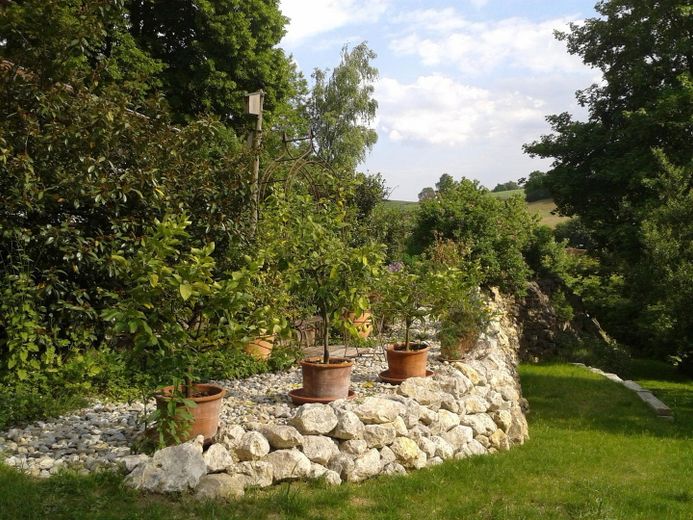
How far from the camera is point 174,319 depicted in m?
4.32

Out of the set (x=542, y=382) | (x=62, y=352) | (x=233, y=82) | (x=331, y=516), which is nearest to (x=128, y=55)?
(x=233, y=82)

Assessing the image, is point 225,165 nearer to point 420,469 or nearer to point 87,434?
point 87,434

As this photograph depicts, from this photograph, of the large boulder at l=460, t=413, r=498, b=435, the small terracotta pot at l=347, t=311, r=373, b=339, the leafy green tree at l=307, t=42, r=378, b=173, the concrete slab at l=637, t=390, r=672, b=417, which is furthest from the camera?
the leafy green tree at l=307, t=42, r=378, b=173

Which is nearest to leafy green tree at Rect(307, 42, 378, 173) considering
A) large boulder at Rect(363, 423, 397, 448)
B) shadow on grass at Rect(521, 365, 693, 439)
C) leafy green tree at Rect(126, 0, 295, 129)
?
leafy green tree at Rect(126, 0, 295, 129)

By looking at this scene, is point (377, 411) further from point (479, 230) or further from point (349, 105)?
point (349, 105)

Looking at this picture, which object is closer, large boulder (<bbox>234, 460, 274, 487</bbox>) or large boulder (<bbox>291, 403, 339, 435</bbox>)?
large boulder (<bbox>234, 460, 274, 487</bbox>)

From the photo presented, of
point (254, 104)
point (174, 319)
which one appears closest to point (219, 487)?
point (174, 319)

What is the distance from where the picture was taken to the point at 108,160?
253 inches

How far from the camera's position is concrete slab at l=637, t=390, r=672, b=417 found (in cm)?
934

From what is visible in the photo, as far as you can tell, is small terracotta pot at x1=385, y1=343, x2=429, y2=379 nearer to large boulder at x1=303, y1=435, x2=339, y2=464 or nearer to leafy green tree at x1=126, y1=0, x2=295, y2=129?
large boulder at x1=303, y1=435, x2=339, y2=464

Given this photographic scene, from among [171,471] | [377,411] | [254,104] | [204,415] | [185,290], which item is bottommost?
[171,471]

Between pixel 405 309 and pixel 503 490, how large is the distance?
2737 mm

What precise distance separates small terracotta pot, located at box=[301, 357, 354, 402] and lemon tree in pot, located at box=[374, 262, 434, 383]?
126cm

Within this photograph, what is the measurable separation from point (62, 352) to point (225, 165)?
292 cm
